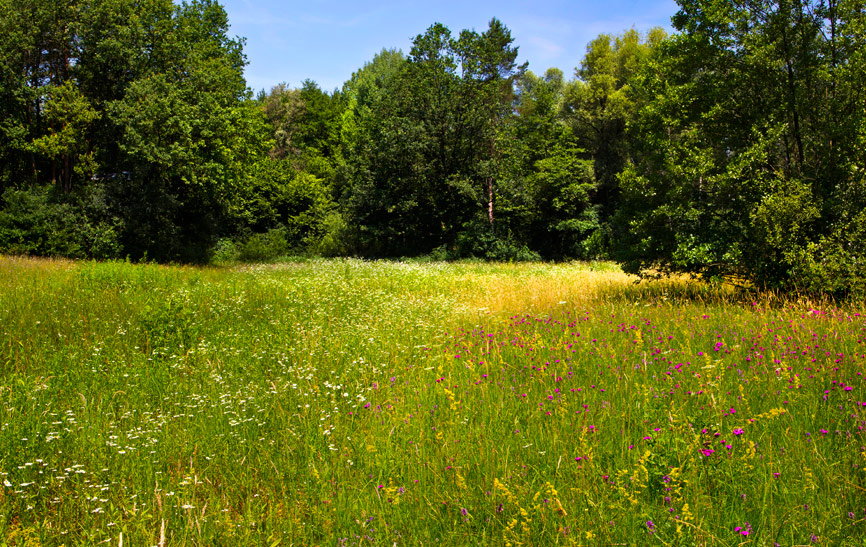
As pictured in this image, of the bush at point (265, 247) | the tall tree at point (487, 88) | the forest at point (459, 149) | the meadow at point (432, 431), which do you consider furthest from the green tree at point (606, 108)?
the meadow at point (432, 431)

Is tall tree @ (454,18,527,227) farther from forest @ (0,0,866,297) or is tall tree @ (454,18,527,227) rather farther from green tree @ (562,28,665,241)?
green tree @ (562,28,665,241)

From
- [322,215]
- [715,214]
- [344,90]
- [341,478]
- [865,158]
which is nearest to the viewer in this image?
[341,478]

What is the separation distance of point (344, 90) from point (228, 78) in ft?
123

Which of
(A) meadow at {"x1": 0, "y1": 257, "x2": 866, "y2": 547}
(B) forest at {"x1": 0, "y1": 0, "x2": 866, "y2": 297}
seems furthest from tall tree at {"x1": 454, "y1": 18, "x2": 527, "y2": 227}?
(A) meadow at {"x1": 0, "y1": 257, "x2": 866, "y2": 547}

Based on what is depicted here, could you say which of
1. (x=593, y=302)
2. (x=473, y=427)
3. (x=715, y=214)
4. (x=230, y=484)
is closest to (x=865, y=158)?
(x=715, y=214)

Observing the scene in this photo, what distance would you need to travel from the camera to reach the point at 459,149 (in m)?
33.2

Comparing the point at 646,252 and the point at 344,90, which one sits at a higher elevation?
the point at 344,90

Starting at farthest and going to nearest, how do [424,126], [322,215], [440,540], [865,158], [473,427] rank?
[322,215] → [424,126] → [865,158] → [473,427] → [440,540]

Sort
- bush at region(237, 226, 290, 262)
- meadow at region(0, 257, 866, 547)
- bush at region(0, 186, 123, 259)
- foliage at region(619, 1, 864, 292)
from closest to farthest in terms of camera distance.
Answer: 1. meadow at region(0, 257, 866, 547)
2. foliage at region(619, 1, 864, 292)
3. bush at region(0, 186, 123, 259)
4. bush at region(237, 226, 290, 262)

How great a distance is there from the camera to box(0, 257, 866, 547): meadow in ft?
8.65

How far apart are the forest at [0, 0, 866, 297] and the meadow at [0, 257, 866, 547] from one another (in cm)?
365

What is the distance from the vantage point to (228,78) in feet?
90.1

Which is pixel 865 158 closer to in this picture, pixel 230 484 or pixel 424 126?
pixel 230 484

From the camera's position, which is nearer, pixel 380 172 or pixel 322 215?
pixel 380 172
